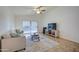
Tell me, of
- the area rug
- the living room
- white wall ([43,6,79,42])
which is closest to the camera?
the living room

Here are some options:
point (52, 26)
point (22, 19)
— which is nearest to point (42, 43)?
point (52, 26)

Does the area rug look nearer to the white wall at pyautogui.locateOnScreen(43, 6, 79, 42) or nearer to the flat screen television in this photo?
the flat screen television

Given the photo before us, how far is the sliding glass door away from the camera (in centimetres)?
244

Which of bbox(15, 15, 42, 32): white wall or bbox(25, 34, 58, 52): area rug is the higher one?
bbox(15, 15, 42, 32): white wall

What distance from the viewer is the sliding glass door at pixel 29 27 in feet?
8.01

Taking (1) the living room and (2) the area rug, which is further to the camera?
(2) the area rug

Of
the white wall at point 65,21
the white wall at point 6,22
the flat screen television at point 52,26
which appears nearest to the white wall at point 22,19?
the white wall at point 6,22

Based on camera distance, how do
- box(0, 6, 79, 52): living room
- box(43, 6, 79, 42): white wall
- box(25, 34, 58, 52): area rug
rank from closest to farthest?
1. box(0, 6, 79, 52): living room
2. box(25, 34, 58, 52): area rug
3. box(43, 6, 79, 42): white wall

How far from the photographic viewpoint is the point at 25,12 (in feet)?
7.98

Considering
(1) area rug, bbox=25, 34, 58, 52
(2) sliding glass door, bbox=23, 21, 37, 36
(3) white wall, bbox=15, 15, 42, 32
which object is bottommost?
(1) area rug, bbox=25, 34, 58, 52

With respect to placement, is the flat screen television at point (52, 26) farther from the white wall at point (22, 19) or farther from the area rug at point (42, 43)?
the white wall at point (22, 19)

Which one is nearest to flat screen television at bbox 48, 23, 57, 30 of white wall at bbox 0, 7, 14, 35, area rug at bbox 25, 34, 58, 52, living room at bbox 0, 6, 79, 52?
living room at bbox 0, 6, 79, 52

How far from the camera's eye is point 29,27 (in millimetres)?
2453
